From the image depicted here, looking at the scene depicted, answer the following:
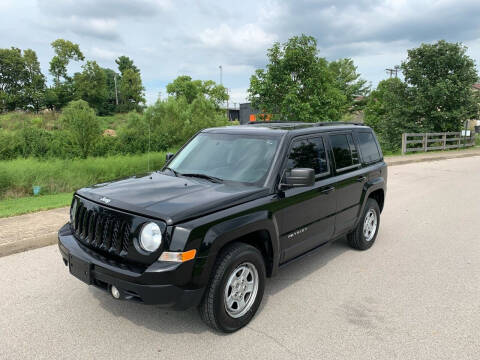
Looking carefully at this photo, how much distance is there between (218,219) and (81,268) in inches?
49.8

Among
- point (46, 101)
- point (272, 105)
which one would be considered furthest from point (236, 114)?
point (272, 105)

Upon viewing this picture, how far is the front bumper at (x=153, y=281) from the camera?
278 centimetres

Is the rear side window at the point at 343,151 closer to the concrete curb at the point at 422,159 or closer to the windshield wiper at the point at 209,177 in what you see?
the windshield wiper at the point at 209,177

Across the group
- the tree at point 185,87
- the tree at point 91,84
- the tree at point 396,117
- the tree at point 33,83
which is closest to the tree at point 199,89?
the tree at point 185,87

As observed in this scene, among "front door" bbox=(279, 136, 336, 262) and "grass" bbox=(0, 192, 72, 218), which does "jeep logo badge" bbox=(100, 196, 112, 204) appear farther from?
"grass" bbox=(0, 192, 72, 218)

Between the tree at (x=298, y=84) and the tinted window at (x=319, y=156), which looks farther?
the tree at (x=298, y=84)

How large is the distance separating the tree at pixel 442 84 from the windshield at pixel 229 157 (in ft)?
82.0

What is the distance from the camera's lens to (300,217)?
392 cm

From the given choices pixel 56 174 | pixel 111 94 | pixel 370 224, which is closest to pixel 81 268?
pixel 370 224

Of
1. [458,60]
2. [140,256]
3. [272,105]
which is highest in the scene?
[458,60]

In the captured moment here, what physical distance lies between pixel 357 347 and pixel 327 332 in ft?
0.97

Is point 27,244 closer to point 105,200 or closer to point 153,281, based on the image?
point 105,200

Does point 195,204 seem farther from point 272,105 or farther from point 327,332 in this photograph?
point 272,105

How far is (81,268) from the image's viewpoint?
314 cm
